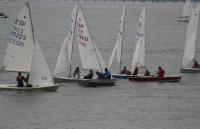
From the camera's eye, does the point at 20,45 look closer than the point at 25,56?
Yes

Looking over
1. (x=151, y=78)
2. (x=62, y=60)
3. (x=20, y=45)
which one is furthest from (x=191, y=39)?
(x=20, y=45)

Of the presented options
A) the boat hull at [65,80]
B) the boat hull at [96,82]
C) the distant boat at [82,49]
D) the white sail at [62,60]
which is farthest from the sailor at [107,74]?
the white sail at [62,60]

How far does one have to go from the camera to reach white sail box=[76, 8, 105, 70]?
70356 mm

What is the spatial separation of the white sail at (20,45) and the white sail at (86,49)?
7394mm

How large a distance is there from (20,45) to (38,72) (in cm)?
279

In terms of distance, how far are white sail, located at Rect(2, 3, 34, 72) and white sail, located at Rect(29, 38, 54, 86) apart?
18.9 inches

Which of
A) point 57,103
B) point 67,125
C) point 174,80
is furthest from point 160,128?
point 174,80

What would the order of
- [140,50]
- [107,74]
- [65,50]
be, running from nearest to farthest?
[107,74] → [65,50] → [140,50]

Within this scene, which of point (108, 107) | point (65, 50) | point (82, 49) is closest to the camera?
point (108, 107)

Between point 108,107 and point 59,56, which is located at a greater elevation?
point 59,56

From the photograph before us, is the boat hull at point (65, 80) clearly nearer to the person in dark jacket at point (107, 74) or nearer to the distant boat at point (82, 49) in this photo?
the distant boat at point (82, 49)

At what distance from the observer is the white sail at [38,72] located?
210 ft

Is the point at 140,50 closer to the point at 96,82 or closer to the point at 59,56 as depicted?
the point at 59,56

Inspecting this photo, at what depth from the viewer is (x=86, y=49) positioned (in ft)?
233
